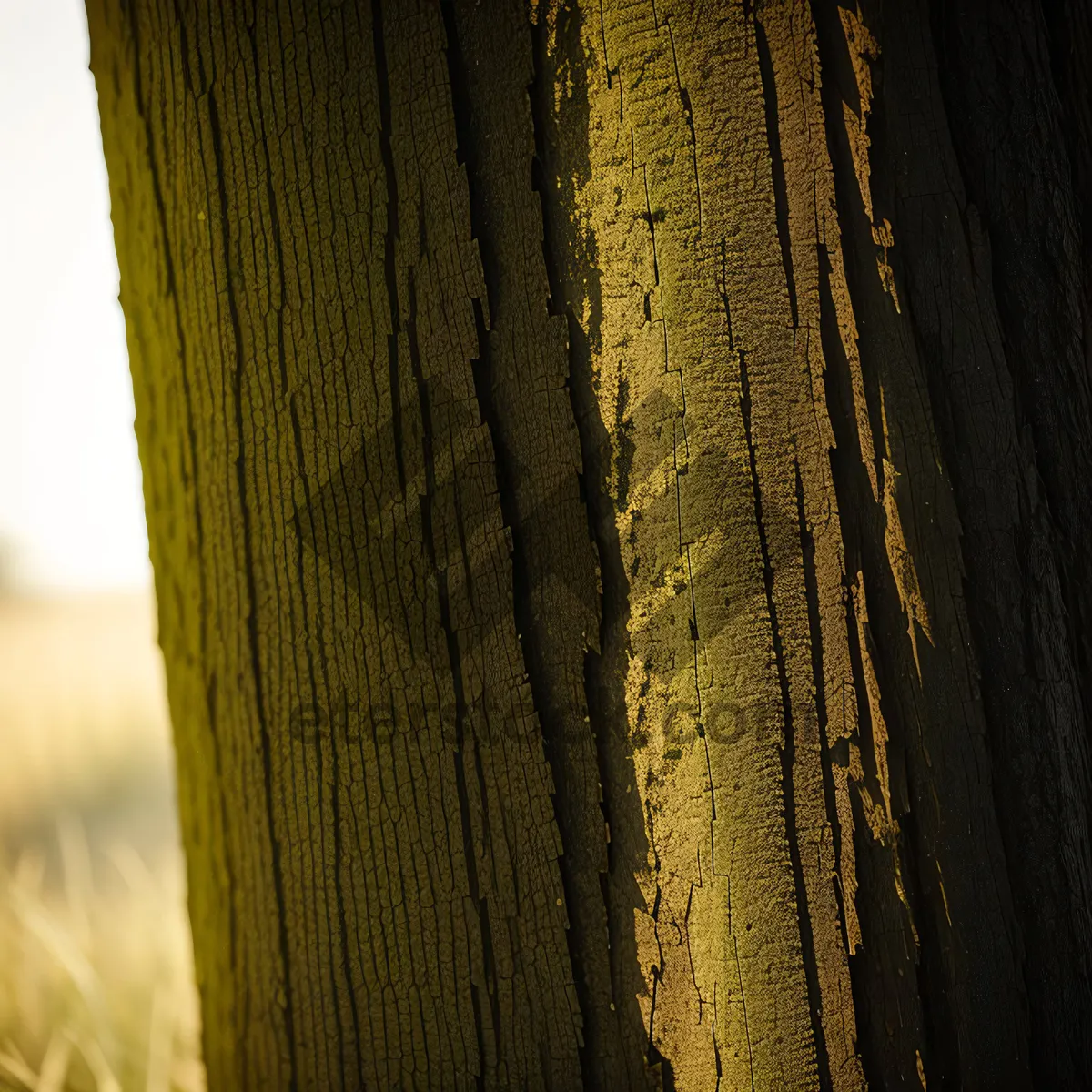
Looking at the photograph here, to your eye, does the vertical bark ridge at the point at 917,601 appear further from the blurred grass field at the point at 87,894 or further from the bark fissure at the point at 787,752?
the blurred grass field at the point at 87,894

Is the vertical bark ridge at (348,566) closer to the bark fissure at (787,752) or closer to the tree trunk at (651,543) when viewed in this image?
the tree trunk at (651,543)

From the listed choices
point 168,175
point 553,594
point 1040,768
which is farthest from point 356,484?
point 1040,768

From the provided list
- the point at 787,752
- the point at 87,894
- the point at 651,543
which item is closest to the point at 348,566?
the point at 651,543

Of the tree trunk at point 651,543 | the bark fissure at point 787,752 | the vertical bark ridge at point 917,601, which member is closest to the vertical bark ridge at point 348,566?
the tree trunk at point 651,543

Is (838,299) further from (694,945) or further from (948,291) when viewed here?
(694,945)

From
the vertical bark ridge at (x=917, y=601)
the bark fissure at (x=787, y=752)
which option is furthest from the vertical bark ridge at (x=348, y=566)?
the vertical bark ridge at (x=917, y=601)

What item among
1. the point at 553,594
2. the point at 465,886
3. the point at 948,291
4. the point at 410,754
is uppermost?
the point at 948,291

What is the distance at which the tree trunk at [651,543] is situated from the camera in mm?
727

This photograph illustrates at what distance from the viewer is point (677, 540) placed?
73cm

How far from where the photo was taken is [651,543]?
0.73 metres

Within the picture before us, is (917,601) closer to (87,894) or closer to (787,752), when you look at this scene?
(787,752)

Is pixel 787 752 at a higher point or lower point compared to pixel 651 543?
lower

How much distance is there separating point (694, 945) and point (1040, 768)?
33 centimetres

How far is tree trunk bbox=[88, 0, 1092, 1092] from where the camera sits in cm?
73
